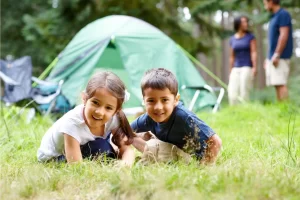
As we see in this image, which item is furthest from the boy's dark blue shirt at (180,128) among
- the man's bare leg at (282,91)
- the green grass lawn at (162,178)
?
the man's bare leg at (282,91)

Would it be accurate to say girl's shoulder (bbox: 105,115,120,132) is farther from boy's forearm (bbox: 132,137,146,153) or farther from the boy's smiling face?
the boy's smiling face

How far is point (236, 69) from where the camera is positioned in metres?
6.57

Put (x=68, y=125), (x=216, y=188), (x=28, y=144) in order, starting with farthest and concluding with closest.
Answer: (x=28, y=144), (x=68, y=125), (x=216, y=188)

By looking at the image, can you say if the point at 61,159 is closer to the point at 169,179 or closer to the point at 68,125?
the point at 68,125

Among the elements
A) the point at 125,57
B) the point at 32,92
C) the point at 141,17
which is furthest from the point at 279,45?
the point at 141,17

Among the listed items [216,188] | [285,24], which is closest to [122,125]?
[216,188]

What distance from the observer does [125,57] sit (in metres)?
6.37

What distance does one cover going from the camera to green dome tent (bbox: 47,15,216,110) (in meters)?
6.22

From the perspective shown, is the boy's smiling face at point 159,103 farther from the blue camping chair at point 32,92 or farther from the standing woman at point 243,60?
the standing woman at point 243,60

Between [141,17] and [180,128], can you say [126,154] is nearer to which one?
[180,128]

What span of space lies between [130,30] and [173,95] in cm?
400

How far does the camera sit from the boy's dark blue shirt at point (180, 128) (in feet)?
8.76

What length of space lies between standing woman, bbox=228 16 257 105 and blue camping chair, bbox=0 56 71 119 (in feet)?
8.34

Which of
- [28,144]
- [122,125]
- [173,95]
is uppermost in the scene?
[173,95]
